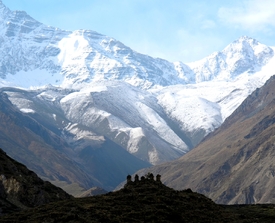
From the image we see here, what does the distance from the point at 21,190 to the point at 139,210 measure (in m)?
42.3

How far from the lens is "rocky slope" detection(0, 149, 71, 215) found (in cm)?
10032

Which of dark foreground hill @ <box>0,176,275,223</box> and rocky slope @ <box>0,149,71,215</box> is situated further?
rocky slope @ <box>0,149,71,215</box>

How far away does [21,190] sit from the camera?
105 metres

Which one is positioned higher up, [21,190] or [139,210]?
[21,190]

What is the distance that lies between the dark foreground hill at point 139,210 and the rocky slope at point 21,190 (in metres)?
22.5

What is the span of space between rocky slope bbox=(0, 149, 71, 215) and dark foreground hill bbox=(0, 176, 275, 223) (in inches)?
888

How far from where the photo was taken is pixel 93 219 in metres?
63.4

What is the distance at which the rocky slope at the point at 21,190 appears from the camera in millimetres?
100325

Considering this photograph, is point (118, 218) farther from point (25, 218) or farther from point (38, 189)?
point (38, 189)

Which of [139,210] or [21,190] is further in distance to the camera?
[21,190]

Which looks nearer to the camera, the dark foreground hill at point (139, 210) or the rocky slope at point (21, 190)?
the dark foreground hill at point (139, 210)

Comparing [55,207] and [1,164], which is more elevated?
[1,164]

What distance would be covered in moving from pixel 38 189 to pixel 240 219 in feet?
149

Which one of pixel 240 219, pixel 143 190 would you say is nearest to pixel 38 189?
pixel 143 190
